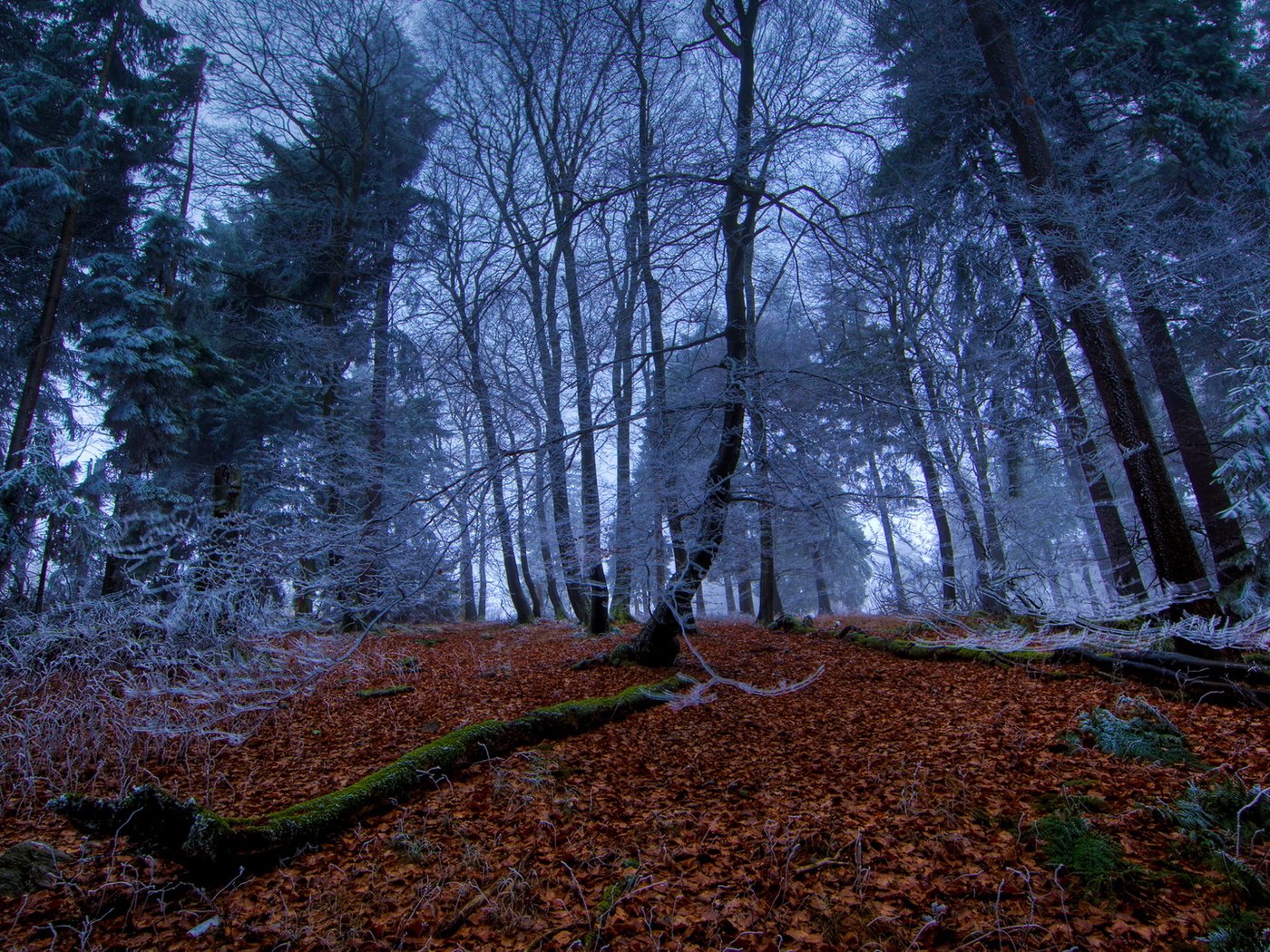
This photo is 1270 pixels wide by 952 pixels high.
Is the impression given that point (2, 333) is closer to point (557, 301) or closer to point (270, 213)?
point (270, 213)

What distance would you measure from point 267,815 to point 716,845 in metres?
2.47

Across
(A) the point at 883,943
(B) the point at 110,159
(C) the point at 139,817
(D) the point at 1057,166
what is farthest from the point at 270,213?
(A) the point at 883,943

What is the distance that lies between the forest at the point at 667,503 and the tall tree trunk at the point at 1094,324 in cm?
4

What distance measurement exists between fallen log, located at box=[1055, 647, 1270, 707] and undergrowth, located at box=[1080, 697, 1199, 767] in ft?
2.60

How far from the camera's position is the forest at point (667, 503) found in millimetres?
2631

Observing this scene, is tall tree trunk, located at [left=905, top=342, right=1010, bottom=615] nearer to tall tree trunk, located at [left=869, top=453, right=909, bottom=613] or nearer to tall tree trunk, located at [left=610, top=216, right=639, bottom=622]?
tall tree trunk, located at [left=869, top=453, right=909, bottom=613]

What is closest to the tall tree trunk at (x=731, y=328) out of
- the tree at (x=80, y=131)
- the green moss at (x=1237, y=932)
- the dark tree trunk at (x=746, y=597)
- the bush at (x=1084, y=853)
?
the bush at (x=1084, y=853)

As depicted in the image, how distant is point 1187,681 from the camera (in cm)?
442

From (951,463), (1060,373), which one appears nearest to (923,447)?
(951,463)

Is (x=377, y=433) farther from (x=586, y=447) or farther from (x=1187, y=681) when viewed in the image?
(x=1187, y=681)

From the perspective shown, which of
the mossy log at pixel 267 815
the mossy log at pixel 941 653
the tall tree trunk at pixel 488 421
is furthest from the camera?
the mossy log at pixel 941 653

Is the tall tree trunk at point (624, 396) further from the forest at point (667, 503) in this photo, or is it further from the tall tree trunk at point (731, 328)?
the tall tree trunk at point (731, 328)

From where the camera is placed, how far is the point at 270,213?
11.9m

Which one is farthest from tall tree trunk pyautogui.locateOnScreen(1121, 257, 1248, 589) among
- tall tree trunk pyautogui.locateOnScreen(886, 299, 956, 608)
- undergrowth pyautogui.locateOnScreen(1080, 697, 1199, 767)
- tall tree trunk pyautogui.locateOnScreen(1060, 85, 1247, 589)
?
undergrowth pyautogui.locateOnScreen(1080, 697, 1199, 767)
